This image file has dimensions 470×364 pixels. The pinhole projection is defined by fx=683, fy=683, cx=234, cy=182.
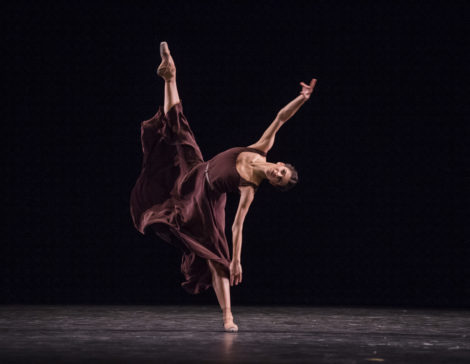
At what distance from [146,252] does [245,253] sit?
33.6 inches

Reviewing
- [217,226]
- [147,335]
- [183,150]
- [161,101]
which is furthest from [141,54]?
[147,335]

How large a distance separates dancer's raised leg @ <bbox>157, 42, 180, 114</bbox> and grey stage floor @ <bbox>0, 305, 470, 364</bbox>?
4.37 feet

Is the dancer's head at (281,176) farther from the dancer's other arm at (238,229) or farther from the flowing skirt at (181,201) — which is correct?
the flowing skirt at (181,201)

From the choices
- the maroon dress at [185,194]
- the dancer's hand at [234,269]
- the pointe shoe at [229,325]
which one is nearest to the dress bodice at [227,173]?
the maroon dress at [185,194]

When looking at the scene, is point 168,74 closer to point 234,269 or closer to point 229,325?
point 234,269

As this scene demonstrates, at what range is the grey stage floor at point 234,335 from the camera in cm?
282

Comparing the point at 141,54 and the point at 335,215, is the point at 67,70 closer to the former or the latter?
the point at 141,54

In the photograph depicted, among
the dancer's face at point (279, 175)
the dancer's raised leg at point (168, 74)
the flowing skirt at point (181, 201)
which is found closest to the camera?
the dancer's face at point (279, 175)

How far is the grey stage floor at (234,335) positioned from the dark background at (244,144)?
553mm

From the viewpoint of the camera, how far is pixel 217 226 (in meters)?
3.93

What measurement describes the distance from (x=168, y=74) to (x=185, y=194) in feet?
2.36

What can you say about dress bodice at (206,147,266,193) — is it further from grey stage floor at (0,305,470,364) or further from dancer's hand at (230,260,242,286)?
grey stage floor at (0,305,470,364)

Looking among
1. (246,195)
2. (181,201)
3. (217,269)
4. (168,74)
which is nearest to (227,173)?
(246,195)

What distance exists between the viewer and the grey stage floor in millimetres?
2818
